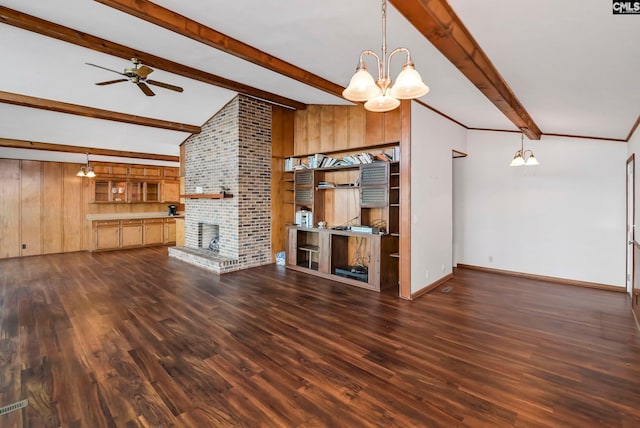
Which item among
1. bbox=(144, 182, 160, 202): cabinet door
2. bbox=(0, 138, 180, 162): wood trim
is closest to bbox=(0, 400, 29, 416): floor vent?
bbox=(0, 138, 180, 162): wood trim

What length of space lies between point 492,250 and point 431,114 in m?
3.05

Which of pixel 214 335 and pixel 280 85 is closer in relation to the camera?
pixel 214 335

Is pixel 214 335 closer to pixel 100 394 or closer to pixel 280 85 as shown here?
pixel 100 394

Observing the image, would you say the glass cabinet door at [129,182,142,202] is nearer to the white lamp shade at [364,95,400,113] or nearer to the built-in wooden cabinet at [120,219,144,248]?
the built-in wooden cabinet at [120,219,144,248]

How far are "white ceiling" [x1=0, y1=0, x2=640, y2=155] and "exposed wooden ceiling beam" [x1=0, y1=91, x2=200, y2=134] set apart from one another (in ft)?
0.40

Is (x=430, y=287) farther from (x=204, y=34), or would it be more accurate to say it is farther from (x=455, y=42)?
(x=204, y=34)

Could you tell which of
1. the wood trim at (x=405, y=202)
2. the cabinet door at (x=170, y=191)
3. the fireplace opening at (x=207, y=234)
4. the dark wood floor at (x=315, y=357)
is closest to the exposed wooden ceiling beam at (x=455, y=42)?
the wood trim at (x=405, y=202)

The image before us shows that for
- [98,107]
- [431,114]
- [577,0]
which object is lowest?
[577,0]

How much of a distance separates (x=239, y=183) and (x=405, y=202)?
129 inches

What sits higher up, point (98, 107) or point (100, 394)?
point (98, 107)

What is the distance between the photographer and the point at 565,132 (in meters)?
4.78

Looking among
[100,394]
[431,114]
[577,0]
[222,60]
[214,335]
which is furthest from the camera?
[431,114]

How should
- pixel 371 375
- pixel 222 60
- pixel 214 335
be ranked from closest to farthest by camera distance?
pixel 371 375 → pixel 214 335 → pixel 222 60

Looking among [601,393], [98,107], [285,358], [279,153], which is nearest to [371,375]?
[285,358]
